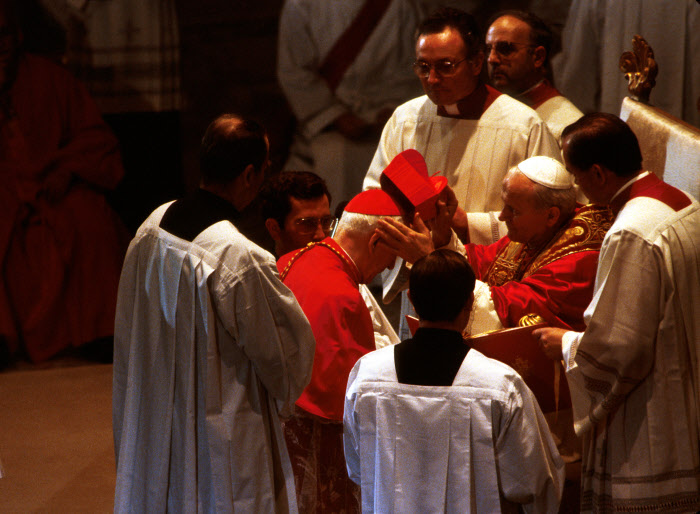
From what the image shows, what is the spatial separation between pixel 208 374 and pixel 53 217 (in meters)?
4.63

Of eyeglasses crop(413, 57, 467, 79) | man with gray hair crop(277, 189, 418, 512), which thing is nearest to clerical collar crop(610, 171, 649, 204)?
man with gray hair crop(277, 189, 418, 512)

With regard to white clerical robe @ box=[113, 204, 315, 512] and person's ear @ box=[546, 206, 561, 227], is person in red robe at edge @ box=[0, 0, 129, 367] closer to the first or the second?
white clerical robe @ box=[113, 204, 315, 512]

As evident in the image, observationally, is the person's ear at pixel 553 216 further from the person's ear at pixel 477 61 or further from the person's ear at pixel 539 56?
the person's ear at pixel 539 56

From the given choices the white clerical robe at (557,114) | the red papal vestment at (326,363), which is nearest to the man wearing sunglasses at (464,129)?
the white clerical robe at (557,114)

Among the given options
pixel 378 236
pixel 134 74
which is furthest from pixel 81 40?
pixel 378 236

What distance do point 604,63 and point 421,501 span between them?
457 centimetres

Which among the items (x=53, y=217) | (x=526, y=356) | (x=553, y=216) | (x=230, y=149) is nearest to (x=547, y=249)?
(x=553, y=216)

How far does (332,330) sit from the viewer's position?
3.05 metres

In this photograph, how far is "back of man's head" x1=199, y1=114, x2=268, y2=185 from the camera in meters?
2.84

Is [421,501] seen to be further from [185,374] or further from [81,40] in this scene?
[81,40]

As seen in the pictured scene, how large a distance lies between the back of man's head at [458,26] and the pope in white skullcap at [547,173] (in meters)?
0.97

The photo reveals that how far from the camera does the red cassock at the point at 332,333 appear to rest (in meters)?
3.05

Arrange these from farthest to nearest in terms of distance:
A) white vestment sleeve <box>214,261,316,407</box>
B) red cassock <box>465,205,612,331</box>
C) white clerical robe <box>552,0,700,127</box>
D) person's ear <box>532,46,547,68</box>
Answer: white clerical robe <box>552,0,700,127</box>, person's ear <box>532,46,547,68</box>, red cassock <box>465,205,612,331</box>, white vestment sleeve <box>214,261,316,407</box>

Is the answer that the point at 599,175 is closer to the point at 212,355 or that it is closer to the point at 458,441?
the point at 458,441
